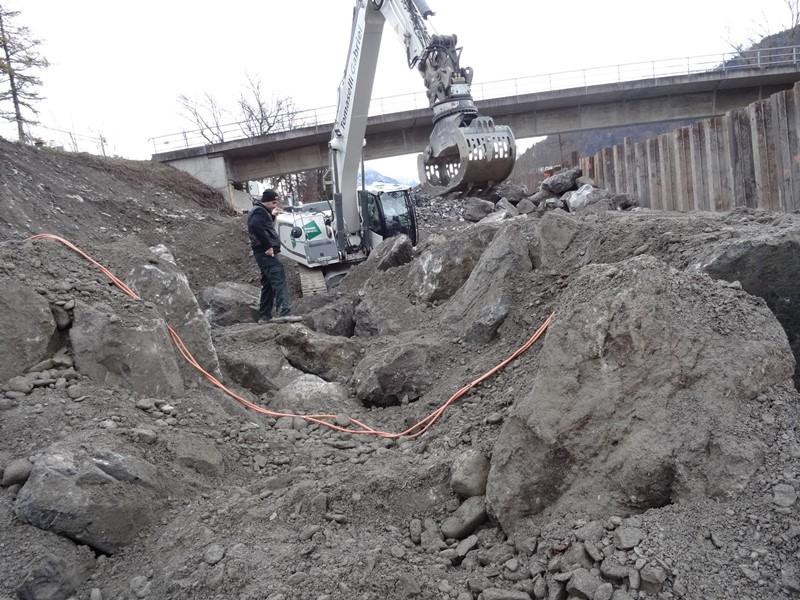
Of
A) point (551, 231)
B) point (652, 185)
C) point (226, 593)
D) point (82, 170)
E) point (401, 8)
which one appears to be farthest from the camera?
point (82, 170)

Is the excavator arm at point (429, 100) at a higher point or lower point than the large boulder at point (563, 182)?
higher

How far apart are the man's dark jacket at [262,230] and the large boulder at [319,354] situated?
185cm

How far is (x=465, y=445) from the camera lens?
3879mm

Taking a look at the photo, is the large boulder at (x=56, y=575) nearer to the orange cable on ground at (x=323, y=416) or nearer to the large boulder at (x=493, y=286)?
the orange cable on ground at (x=323, y=416)

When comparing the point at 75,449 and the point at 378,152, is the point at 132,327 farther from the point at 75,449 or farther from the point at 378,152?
the point at 378,152

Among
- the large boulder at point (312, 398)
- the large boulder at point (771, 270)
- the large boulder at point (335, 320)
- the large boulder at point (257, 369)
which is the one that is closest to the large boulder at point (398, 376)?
the large boulder at point (312, 398)

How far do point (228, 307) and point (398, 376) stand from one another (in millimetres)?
4892

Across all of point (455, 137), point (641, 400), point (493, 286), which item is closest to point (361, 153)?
point (455, 137)

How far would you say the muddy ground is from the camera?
2600mm

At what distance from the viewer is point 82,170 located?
1792cm

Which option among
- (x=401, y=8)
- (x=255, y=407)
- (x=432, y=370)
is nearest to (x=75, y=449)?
(x=255, y=407)

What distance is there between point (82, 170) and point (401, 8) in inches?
483

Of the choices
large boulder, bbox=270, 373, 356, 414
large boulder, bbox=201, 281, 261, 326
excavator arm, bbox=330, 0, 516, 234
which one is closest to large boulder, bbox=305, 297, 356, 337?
large boulder, bbox=201, 281, 261, 326

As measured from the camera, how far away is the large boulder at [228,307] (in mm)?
9672
